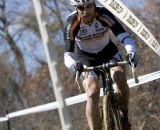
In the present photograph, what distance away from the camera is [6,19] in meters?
35.5

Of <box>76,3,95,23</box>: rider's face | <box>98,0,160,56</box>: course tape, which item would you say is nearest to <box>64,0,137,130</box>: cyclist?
<box>76,3,95,23</box>: rider's face

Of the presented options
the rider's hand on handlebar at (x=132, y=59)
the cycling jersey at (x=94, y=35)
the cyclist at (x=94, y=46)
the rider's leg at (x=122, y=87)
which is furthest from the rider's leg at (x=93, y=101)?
the rider's hand on handlebar at (x=132, y=59)

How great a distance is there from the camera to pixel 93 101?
26.9ft

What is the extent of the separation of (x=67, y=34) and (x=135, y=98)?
226 inches

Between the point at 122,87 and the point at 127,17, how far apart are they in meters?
1.65

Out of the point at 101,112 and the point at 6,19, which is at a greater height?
the point at 6,19

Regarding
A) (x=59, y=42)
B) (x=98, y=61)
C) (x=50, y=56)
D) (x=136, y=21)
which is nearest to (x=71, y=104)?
(x=136, y=21)

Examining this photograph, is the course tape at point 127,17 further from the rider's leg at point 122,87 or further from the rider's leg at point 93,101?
the rider's leg at point 93,101

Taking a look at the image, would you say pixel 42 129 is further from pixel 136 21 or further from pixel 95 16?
pixel 95 16

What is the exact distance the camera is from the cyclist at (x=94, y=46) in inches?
321

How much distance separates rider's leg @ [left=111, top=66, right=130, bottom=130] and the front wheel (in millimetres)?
93

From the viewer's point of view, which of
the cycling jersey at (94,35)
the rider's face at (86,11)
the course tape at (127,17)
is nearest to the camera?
the rider's face at (86,11)

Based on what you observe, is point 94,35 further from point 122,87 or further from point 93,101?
point 93,101

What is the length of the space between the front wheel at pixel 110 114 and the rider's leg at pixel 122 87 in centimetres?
9
